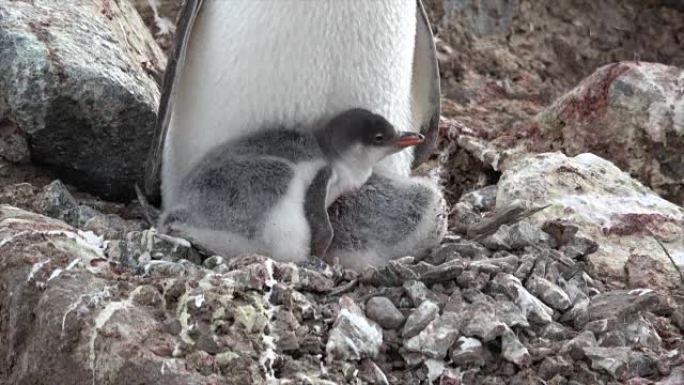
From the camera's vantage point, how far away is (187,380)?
228 centimetres

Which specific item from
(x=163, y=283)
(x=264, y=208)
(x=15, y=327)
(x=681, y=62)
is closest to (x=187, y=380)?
(x=163, y=283)

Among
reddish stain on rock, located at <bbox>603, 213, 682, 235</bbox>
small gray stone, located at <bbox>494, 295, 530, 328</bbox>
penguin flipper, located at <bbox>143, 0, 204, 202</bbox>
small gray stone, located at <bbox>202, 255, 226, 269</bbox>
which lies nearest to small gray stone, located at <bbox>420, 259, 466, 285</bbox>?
small gray stone, located at <bbox>494, 295, 530, 328</bbox>

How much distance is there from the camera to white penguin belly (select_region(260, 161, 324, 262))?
285 cm

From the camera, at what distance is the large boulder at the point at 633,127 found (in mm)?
4375

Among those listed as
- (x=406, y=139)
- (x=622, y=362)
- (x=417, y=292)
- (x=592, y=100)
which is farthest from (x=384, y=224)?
(x=592, y=100)

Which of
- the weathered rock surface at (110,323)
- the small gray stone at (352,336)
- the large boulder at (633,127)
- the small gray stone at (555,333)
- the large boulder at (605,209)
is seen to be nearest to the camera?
the weathered rock surface at (110,323)

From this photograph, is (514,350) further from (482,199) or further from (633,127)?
(633,127)

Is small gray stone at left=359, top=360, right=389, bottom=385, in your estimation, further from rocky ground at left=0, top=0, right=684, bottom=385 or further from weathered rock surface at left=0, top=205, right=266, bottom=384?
weathered rock surface at left=0, top=205, right=266, bottom=384

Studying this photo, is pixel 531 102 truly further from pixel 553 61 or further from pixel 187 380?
pixel 187 380

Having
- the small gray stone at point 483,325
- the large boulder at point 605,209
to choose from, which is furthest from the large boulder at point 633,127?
the small gray stone at point 483,325

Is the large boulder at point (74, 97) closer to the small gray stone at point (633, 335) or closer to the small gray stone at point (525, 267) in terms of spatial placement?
the small gray stone at point (525, 267)

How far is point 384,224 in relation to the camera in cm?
308

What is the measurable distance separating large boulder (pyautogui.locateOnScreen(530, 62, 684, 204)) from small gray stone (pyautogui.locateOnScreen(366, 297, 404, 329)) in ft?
6.38

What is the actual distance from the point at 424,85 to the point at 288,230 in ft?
2.95
